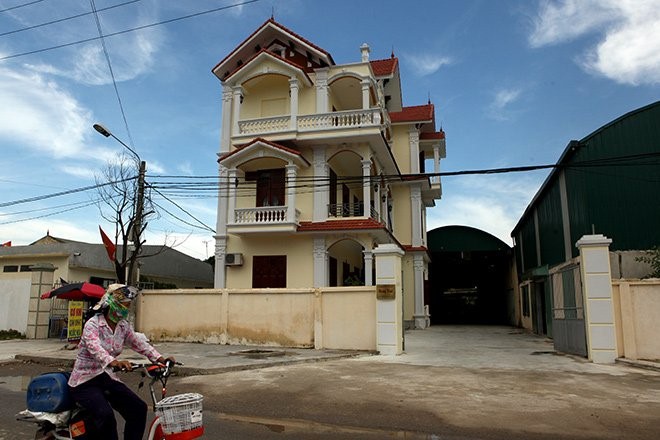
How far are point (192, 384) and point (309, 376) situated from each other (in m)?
2.08

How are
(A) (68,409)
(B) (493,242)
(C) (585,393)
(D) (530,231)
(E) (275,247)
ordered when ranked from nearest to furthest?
(A) (68,409), (C) (585,393), (E) (275,247), (D) (530,231), (B) (493,242)

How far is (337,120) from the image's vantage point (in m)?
18.5

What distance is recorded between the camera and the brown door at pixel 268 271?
18.5 metres

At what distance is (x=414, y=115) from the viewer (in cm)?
2445

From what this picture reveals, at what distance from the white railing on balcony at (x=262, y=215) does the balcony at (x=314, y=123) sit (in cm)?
303

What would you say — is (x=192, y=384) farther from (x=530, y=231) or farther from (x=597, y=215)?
(x=530, y=231)

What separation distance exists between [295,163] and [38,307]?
10492mm

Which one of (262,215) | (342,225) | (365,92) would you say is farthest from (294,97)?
(342,225)

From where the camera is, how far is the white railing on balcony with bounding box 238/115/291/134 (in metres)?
18.7

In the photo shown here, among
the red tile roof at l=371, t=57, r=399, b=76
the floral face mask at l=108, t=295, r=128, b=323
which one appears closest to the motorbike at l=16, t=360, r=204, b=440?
the floral face mask at l=108, t=295, r=128, b=323

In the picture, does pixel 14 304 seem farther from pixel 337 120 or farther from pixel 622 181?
pixel 622 181

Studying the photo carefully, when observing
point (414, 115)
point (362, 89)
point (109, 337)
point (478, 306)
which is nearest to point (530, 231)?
point (414, 115)

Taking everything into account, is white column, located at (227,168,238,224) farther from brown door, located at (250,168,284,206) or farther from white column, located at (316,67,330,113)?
white column, located at (316,67,330,113)

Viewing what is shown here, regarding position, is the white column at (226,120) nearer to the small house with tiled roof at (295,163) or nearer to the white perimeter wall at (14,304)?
the small house with tiled roof at (295,163)
